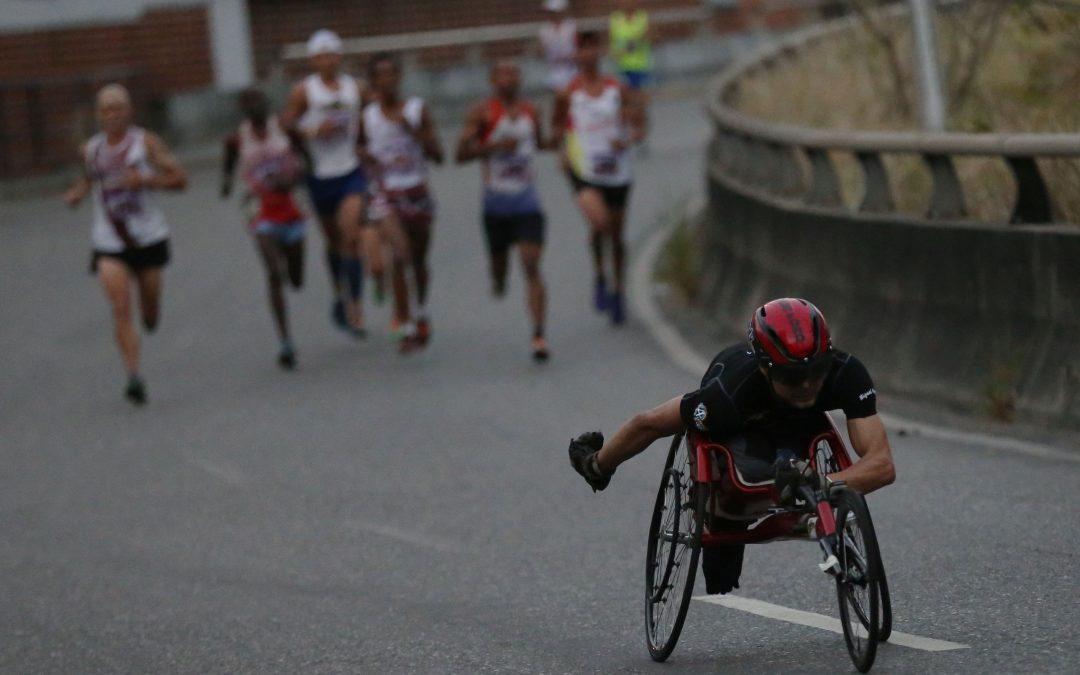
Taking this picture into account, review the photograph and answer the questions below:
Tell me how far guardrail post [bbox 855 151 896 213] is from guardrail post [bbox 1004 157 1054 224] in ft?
5.80

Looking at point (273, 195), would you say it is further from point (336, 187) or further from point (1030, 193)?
point (1030, 193)

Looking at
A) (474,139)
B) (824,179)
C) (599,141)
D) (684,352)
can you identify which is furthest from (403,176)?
(824,179)

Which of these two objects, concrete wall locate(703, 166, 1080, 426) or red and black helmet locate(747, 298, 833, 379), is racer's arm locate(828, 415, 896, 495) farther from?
concrete wall locate(703, 166, 1080, 426)

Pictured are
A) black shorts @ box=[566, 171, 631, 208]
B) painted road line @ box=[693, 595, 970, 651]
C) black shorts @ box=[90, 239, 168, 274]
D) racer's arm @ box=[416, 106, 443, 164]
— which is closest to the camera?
painted road line @ box=[693, 595, 970, 651]

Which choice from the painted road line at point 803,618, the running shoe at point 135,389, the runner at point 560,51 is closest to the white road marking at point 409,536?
the painted road line at point 803,618

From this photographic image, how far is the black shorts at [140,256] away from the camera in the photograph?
49.2 feet

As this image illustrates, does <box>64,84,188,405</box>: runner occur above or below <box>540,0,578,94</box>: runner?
above

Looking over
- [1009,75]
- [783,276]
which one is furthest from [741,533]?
[1009,75]

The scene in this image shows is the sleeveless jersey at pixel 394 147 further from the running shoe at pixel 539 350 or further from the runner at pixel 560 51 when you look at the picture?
the runner at pixel 560 51

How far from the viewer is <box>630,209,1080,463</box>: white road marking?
10.6m

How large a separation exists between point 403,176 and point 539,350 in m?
1.77

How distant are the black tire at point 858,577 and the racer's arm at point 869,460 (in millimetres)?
277

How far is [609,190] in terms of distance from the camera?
16.8 meters

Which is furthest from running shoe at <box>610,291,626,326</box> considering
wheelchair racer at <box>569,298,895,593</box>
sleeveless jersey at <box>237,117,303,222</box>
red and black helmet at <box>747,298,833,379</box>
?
red and black helmet at <box>747,298,833,379</box>
